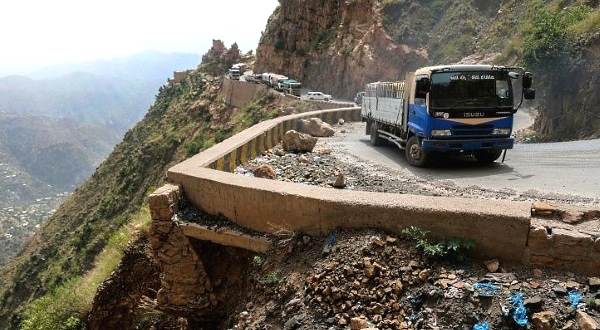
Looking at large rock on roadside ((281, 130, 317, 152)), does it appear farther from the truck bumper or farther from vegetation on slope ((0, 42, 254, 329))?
vegetation on slope ((0, 42, 254, 329))

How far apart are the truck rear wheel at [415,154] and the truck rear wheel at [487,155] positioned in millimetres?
1172

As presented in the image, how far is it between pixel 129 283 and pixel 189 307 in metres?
2.99

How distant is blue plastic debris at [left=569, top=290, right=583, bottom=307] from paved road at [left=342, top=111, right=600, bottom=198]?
11.9ft

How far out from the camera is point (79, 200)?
4450cm

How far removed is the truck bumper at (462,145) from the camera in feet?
28.7

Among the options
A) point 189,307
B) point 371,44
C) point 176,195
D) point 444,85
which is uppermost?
point 371,44

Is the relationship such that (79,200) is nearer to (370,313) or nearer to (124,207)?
(124,207)

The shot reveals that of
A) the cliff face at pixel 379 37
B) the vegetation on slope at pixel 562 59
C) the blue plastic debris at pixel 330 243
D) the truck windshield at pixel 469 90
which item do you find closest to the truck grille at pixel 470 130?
the truck windshield at pixel 469 90

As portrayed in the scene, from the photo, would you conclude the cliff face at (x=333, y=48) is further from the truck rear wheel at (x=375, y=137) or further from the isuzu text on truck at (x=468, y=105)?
the isuzu text on truck at (x=468, y=105)

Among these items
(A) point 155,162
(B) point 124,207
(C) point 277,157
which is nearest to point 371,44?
(A) point 155,162

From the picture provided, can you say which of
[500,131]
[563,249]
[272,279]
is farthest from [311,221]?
[500,131]

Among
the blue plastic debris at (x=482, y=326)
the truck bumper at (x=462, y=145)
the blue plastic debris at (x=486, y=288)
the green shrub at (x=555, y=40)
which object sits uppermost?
the green shrub at (x=555, y=40)

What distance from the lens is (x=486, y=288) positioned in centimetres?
395

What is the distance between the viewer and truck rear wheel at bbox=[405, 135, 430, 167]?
9359 millimetres
